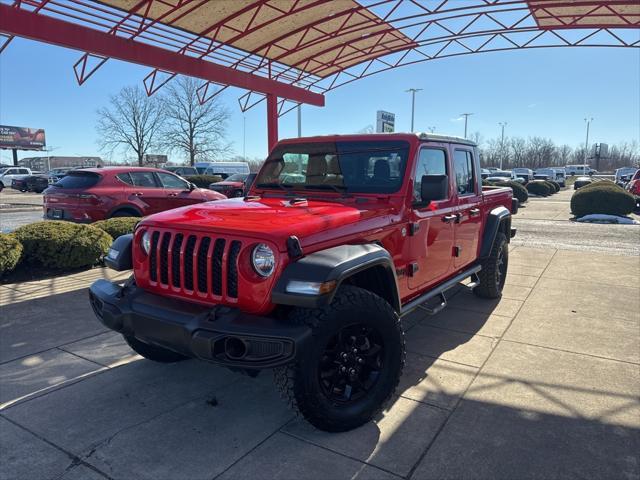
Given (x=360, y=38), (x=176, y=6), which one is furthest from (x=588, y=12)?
(x=176, y=6)

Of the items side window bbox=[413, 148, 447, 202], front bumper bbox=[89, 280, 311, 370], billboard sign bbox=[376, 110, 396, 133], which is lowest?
front bumper bbox=[89, 280, 311, 370]

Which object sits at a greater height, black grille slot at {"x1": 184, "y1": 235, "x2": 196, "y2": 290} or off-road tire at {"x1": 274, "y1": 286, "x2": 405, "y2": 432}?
black grille slot at {"x1": 184, "y1": 235, "x2": 196, "y2": 290}

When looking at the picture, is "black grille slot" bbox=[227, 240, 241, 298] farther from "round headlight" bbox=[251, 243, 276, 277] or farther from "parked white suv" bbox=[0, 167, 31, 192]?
"parked white suv" bbox=[0, 167, 31, 192]

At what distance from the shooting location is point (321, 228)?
2.84 metres

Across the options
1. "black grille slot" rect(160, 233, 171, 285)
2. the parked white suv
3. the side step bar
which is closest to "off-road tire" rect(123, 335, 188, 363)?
"black grille slot" rect(160, 233, 171, 285)

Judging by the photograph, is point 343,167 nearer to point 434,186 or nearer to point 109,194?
point 434,186

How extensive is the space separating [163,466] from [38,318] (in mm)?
3219

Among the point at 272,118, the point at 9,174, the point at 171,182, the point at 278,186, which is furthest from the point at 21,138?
the point at 278,186

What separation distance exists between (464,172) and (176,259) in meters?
3.27

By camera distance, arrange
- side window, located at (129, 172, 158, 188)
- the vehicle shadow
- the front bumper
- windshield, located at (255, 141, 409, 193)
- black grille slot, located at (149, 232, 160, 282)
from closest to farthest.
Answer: the front bumper → the vehicle shadow → black grille slot, located at (149, 232, 160, 282) → windshield, located at (255, 141, 409, 193) → side window, located at (129, 172, 158, 188)

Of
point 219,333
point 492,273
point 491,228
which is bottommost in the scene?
point 492,273

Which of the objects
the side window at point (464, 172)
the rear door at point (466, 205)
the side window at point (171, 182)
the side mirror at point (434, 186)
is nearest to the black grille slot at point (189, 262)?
the side mirror at point (434, 186)

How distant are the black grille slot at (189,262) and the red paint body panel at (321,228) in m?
0.01

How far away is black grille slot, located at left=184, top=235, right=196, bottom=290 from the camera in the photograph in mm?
2836
